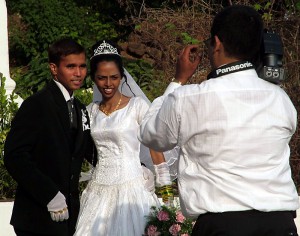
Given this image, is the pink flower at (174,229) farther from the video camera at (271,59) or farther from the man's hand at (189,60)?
the video camera at (271,59)

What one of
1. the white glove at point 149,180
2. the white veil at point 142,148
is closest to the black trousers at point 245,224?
the white glove at point 149,180

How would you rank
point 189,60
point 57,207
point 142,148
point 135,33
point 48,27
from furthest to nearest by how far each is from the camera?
point 48,27, point 135,33, point 142,148, point 57,207, point 189,60

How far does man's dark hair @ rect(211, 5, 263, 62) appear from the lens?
374 cm

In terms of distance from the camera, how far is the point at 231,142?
3668 millimetres

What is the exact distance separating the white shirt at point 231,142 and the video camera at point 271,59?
41mm

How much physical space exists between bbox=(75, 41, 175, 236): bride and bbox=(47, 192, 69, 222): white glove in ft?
2.74

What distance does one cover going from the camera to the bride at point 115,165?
617cm

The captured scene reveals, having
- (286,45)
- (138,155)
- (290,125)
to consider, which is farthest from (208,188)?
(286,45)

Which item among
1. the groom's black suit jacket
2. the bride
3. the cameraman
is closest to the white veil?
the bride

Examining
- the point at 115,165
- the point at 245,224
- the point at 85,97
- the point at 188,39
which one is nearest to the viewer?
the point at 245,224

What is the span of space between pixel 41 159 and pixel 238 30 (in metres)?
2.06

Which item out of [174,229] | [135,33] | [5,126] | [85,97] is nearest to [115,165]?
[174,229]

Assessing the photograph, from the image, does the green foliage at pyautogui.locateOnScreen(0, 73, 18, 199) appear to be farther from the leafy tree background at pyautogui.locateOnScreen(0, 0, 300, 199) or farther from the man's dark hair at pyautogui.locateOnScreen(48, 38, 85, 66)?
the man's dark hair at pyautogui.locateOnScreen(48, 38, 85, 66)

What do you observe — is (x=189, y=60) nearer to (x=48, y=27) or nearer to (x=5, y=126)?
(x=5, y=126)
